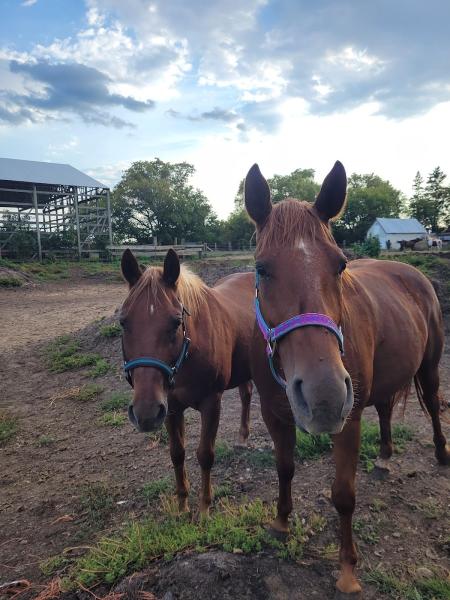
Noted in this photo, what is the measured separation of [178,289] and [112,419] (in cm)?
307

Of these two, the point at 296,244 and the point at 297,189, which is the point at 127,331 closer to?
the point at 296,244

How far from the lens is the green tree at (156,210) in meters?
42.1

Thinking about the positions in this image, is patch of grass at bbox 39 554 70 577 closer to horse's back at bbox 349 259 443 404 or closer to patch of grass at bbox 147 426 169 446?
patch of grass at bbox 147 426 169 446

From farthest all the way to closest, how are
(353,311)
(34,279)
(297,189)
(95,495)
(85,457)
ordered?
(297,189) → (34,279) → (85,457) → (95,495) → (353,311)

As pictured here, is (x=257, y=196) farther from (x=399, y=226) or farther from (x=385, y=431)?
(x=399, y=226)

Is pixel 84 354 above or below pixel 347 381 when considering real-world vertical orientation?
below

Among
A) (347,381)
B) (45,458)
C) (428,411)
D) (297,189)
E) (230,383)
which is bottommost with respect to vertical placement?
(45,458)

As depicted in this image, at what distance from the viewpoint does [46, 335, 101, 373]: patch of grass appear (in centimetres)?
747

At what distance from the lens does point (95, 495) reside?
3.51 meters

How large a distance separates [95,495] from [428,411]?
133 inches

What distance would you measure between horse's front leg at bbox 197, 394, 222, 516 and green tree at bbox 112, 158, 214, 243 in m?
40.4

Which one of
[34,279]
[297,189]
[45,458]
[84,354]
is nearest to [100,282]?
[34,279]

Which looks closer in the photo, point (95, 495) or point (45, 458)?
point (95, 495)

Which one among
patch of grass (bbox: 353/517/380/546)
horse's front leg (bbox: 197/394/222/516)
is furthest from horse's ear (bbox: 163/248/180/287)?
patch of grass (bbox: 353/517/380/546)
